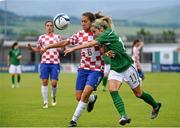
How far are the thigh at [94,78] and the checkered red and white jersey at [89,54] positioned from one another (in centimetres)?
9

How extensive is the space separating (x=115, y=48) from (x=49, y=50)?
5621 millimetres

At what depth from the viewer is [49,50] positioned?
55.6 ft

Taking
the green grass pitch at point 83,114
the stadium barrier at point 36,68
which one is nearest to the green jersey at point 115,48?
the green grass pitch at point 83,114

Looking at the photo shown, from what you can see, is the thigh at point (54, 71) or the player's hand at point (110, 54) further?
the thigh at point (54, 71)

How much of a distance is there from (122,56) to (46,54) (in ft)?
→ 18.2

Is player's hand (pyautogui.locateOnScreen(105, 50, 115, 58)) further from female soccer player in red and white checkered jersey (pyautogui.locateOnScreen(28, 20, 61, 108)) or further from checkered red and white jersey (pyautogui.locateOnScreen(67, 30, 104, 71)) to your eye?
female soccer player in red and white checkered jersey (pyautogui.locateOnScreen(28, 20, 61, 108))

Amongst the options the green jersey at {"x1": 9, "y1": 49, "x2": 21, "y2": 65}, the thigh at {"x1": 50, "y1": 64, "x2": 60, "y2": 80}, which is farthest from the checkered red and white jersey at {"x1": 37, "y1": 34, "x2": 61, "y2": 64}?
the green jersey at {"x1": 9, "y1": 49, "x2": 21, "y2": 65}

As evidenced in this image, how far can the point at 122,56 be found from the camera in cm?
1171

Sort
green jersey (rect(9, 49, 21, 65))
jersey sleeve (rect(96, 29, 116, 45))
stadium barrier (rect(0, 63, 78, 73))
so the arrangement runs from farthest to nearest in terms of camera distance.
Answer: stadium barrier (rect(0, 63, 78, 73))
green jersey (rect(9, 49, 21, 65))
jersey sleeve (rect(96, 29, 116, 45))

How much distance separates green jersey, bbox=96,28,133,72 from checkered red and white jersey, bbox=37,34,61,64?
207 inches

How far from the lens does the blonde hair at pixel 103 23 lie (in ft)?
38.0

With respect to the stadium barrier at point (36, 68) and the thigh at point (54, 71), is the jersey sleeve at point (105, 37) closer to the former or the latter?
the thigh at point (54, 71)

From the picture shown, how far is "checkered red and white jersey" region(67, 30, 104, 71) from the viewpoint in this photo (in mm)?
12211

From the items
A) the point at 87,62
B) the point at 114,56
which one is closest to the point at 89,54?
the point at 87,62
